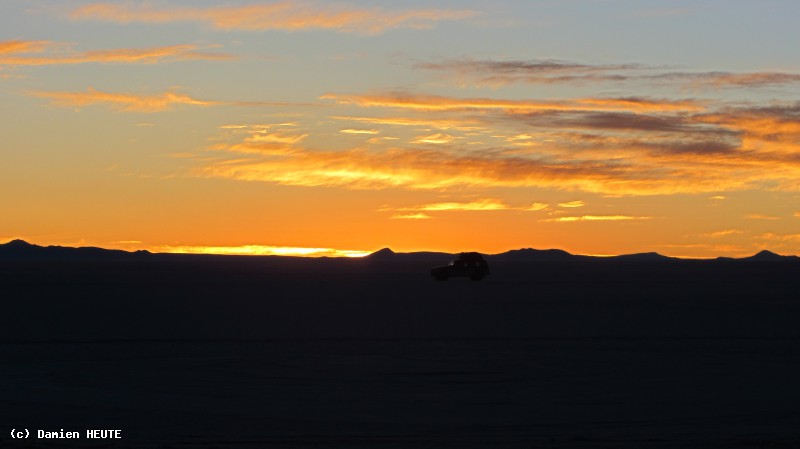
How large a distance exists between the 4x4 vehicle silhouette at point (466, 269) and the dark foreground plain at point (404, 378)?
3905cm

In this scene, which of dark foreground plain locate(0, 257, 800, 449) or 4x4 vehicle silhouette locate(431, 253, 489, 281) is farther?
4x4 vehicle silhouette locate(431, 253, 489, 281)

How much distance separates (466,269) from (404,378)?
209ft

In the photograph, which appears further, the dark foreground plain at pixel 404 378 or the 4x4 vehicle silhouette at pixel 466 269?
the 4x4 vehicle silhouette at pixel 466 269

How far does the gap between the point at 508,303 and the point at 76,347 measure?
29663mm

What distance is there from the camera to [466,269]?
297ft

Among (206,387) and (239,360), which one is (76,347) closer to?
(239,360)

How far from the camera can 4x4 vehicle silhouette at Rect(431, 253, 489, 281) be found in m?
90.3

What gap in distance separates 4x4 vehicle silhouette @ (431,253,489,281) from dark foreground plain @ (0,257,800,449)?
39.0 metres

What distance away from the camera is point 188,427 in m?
19.9

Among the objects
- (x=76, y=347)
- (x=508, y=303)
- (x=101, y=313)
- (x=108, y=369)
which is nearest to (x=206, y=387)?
(x=108, y=369)

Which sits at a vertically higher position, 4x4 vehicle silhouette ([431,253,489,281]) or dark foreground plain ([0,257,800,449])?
4x4 vehicle silhouette ([431,253,489,281])

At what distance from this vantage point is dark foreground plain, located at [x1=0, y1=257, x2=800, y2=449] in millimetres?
19484

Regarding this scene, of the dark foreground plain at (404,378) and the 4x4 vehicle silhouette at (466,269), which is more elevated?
the 4x4 vehicle silhouette at (466,269)

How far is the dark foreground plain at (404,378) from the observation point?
19484 millimetres
